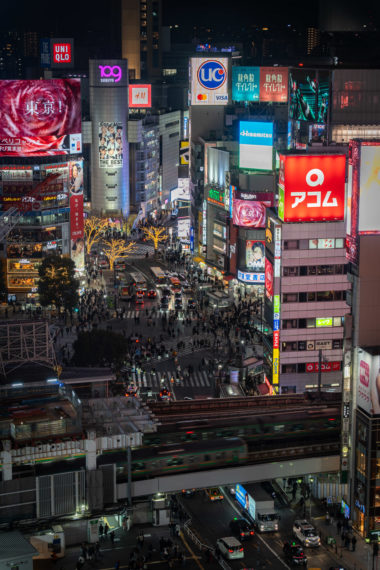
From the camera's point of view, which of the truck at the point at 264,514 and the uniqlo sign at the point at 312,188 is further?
the uniqlo sign at the point at 312,188

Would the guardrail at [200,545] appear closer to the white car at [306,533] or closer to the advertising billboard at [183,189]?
the white car at [306,533]

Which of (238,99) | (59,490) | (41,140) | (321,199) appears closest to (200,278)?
(41,140)

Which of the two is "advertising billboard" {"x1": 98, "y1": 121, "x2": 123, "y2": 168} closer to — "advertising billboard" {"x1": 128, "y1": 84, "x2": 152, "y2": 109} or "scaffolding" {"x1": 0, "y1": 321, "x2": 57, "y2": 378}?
"advertising billboard" {"x1": 128, "y1": 84, "x2": 152, "y2": 109}

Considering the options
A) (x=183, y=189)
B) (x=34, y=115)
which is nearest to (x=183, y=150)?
(x=183, y=189)

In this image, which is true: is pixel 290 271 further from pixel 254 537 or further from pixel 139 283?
pixel 139 283

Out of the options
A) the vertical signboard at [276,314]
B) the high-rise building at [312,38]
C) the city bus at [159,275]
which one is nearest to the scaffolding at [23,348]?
the vertical signboard at [276,314]

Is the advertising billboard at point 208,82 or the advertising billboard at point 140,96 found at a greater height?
the advertising billboard at point 208,82
